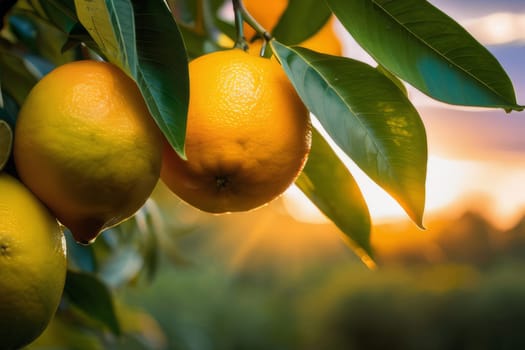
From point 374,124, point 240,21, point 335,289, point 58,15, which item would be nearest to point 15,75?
point 58,15

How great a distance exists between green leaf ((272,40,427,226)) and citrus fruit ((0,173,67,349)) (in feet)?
0.58

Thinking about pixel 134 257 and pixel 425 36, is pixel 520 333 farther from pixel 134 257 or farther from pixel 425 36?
pixel 425 36

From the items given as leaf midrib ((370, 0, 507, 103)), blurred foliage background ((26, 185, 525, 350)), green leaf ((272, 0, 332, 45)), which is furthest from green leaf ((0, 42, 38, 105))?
blurred foliage background ((26, 185, 525, 350))

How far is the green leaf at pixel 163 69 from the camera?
17.2 inches

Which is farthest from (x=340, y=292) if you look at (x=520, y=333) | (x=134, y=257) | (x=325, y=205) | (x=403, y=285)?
(x=325, y=205)

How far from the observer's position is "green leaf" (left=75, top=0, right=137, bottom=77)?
420mm

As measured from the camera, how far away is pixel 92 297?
748 mm

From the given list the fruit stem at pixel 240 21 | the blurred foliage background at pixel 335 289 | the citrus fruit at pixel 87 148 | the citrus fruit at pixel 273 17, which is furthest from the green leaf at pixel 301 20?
the blurred foliage background at pixel 335 289

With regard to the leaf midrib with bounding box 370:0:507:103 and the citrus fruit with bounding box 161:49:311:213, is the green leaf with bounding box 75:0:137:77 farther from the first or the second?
the leaf midrib with bounding box 370:0:507:103

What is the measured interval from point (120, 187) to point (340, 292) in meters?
5.50

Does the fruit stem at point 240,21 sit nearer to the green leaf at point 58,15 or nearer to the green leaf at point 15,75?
the green leaf at point 58,15

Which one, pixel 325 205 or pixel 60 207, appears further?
pixel 325 205

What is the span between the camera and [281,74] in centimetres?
52

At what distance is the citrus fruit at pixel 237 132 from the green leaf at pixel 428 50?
65 millimetres
